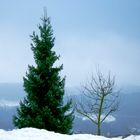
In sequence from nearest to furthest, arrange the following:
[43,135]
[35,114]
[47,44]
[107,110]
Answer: [43,135] → [35,114] → [47,44] → [107,110]

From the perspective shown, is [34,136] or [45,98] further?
[45,98]

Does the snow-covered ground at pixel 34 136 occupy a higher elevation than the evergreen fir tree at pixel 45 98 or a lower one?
lower

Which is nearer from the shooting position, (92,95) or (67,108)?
(67,108)

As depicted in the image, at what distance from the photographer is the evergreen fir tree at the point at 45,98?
2531 centimetres

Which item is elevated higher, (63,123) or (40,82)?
(40,82)

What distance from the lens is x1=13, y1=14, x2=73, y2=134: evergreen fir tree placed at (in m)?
25.3

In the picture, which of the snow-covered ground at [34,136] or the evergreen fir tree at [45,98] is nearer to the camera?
the snow-covered ground at [34,136]

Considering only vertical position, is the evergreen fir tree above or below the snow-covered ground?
above

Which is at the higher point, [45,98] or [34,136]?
[45,98]

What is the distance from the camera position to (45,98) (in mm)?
25703

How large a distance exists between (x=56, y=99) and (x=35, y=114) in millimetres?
1814

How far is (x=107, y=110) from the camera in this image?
97.8ft

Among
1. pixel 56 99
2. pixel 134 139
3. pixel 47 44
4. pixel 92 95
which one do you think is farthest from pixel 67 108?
pixel 134 139

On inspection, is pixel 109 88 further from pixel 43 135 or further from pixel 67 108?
pixel 43 135
